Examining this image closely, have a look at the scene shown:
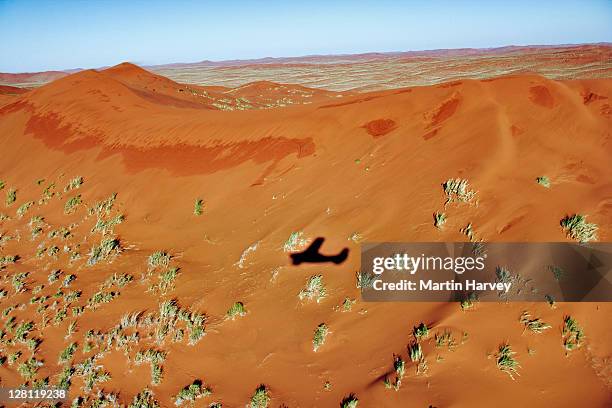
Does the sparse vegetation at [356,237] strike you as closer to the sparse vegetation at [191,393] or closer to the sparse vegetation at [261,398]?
the sparse vegetation at [261,398]

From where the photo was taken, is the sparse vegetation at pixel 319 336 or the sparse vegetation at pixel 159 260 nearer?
the sparse vegetation at pixel 319 336

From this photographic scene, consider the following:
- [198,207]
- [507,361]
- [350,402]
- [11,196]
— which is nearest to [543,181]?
[507,361]

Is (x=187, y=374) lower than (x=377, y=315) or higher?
lower

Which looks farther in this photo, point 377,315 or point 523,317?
point 377,315

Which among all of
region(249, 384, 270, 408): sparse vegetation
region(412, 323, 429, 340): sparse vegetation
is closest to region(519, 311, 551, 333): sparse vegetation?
region(412, 323, 429, 340): sparse vegetation

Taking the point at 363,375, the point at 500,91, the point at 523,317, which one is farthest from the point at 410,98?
the point at 363,375

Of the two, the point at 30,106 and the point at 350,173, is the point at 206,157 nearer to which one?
the point at 350,173

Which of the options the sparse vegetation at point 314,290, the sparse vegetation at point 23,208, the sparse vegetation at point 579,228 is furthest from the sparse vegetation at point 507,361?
the sparse vegetation at point 23,208
